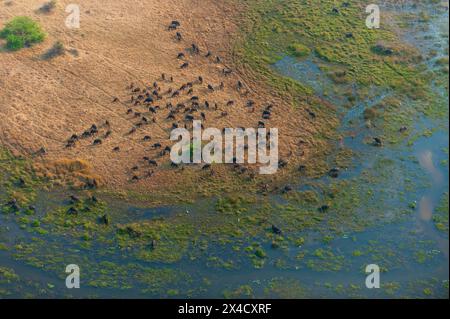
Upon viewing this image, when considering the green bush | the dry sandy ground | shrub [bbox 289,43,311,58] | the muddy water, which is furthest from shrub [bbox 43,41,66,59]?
shrub [bbox 289,43,311,58]

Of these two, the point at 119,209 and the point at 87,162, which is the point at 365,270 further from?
the point at 87,162

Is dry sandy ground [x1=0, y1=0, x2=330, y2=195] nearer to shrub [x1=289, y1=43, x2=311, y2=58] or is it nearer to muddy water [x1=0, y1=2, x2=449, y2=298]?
muddy water [x1=0, y1=2, x2=449, y2=298]

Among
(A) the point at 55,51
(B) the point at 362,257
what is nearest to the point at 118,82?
(A) the point at 55,51

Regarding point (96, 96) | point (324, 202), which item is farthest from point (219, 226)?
point (96, 96)

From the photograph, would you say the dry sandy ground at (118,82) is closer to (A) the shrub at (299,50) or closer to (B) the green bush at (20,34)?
(B) the green bush at (20,34)

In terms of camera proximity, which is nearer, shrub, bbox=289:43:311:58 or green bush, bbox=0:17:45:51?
green bush, bbox=0:17:45:51

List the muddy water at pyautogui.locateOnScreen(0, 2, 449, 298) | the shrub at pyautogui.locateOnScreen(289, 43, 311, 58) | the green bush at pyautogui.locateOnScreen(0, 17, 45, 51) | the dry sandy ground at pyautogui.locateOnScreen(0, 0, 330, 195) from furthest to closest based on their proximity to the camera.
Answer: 1. the shrub at pyautogui.locateOnScreen(289, 43, 311, 58)
2. the green bush at pyautogui.locateOnScreen(0, 17, 45, 51)
3. the dry sandy ground at pyautogui.locateOnScreen(0, 0, 330, 195)
4. the muddy water at pyautogui.locateOnScreen(0, 2, 449, 298)
